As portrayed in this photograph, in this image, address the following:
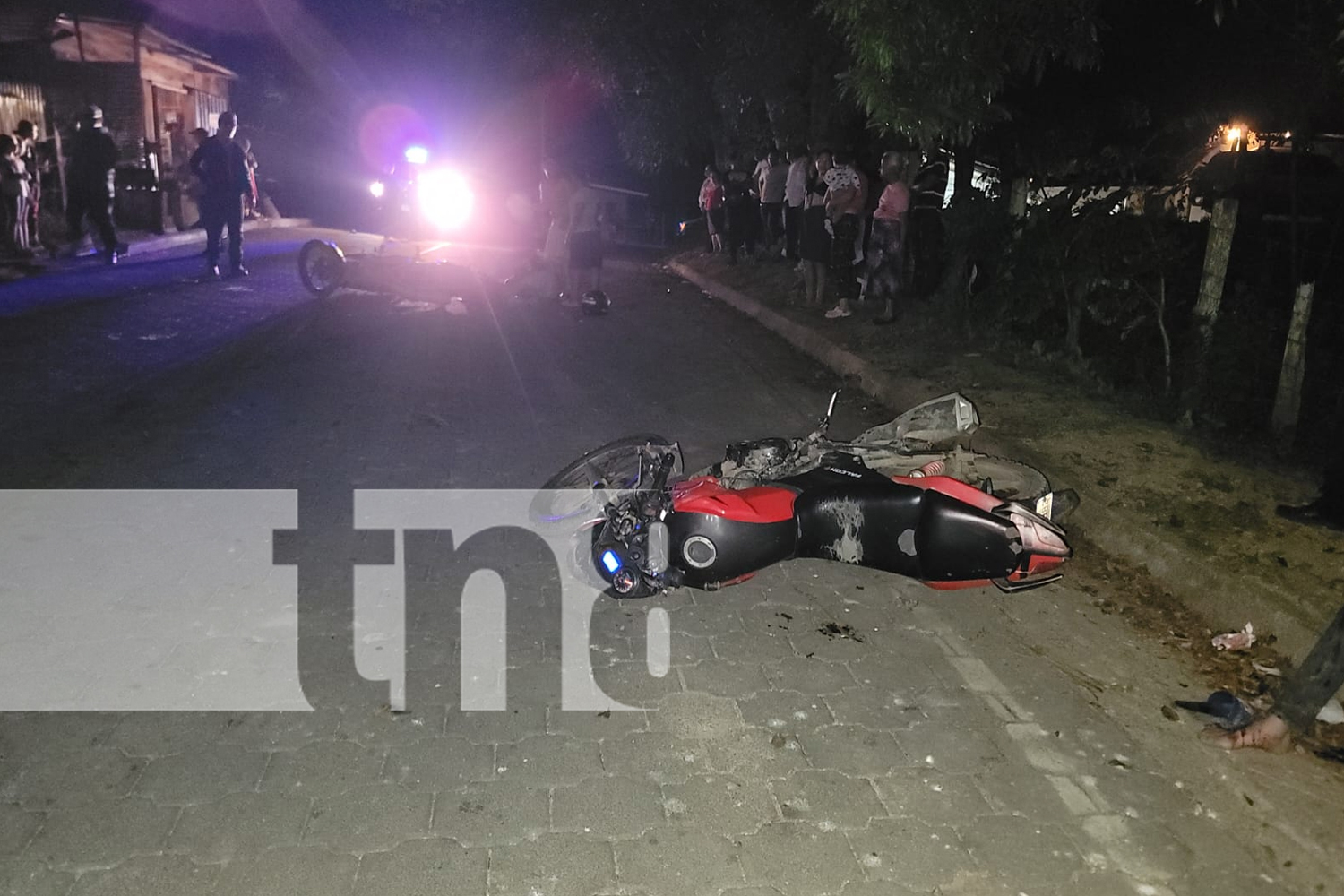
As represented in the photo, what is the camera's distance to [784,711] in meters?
3.85

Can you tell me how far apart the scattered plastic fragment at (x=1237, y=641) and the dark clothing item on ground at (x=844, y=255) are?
9.07 metres

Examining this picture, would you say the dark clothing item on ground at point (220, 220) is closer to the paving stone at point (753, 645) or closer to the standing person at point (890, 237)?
the standing person at point (890, 237)

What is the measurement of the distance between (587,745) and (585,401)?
5213 millimetres

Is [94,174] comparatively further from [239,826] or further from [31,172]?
[239,826]

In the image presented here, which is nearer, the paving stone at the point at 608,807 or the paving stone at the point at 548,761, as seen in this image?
the paving stone at the point at 608,807

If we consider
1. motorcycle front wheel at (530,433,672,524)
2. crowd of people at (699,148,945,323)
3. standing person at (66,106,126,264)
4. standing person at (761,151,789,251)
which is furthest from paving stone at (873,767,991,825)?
standing person at (66,106,126,264)

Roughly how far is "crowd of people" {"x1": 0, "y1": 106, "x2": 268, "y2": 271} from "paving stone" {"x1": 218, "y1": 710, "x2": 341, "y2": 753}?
13182 mm

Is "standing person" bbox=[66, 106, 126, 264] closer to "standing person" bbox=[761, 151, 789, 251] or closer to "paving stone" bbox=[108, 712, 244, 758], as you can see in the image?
"standing person" bbox=[761, 151, 789, 251]

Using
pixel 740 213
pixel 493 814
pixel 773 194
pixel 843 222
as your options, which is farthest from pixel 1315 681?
pixel 740 213

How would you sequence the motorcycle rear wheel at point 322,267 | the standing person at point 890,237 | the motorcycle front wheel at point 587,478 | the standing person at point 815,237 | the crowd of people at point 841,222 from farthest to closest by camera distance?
the motorcycle rear wheel at point 322,267 < the standing person at point 815,237 < the crowd of people at point 841,222 < the standing person at point 890,237 < the motorcycle front wheel at point 587,478

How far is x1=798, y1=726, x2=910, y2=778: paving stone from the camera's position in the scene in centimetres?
348

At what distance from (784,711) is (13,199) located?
53.3 ft

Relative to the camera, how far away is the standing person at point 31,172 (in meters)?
15.3

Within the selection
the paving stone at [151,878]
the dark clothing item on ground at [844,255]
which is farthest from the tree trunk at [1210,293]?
the paving stone at [151,878]
